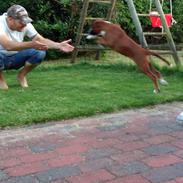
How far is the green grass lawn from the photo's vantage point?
14.1ft

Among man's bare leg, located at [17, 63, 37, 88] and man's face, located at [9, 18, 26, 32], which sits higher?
man's face, located at [9, 18, 26, 32]

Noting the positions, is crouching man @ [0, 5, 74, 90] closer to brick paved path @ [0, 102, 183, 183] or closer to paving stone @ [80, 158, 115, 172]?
brick paved path @ [0, 102, 183, 183]

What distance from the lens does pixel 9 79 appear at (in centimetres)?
615

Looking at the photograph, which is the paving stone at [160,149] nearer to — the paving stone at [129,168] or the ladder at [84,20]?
the paving stone at [129,168]

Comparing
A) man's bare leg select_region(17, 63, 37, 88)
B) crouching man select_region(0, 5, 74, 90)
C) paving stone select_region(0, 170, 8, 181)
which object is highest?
crouching man select_region(0, 5, 74, 90)

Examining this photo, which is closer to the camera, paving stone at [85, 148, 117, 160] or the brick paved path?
the brick paved path

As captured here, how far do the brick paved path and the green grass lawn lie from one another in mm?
241

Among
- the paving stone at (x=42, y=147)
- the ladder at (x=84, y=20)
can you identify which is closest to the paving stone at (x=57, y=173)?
the paving stone at (x=42, y=147)

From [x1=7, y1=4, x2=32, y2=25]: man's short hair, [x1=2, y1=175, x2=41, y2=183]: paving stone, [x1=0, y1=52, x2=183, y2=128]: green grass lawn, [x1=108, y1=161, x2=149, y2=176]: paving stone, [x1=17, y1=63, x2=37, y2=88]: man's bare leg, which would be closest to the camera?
Answer: [x1=2, y1=175, x2=41, y2=183]: paving stone

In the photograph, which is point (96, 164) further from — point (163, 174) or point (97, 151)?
point (163, 174)

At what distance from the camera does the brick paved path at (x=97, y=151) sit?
288 centimetres

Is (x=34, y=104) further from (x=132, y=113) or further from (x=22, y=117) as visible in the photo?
(x=132, y=113)

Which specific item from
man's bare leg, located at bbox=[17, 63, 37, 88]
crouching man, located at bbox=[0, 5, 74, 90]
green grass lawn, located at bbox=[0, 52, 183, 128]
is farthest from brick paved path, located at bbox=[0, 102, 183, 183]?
man's bare leg, located at bbox=[17, 63, 37, 88]

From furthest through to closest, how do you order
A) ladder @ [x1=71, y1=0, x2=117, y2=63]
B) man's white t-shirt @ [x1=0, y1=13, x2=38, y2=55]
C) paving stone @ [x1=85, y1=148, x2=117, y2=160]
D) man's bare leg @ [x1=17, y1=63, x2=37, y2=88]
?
ladder @ [x1=71, y1=0, x2=117, y2=63] < man's bare leg @ [x1=17, y1=63, x2=37, y2=88] < man's white t-shirt @ [x1=0, y1=13, x2=38, y2=55] < paving stone @ [x1=85, y1=148, x2=117, y2=160]
